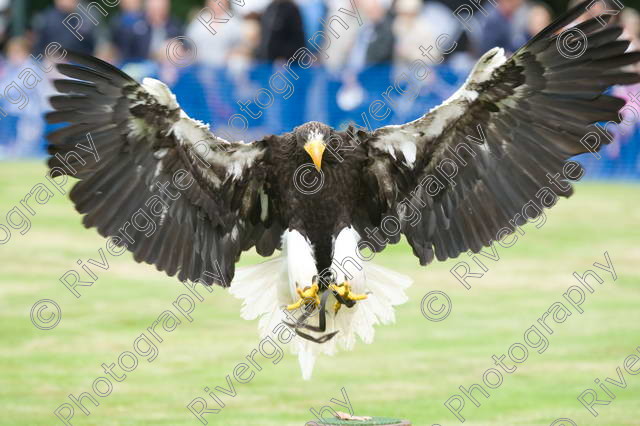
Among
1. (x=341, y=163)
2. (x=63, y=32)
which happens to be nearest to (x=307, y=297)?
(x=341, y=163)

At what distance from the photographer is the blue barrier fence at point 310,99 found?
731 inches

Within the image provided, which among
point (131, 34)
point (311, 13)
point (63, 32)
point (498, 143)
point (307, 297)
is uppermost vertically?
point (63, 32)

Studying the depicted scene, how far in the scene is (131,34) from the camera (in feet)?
71.6

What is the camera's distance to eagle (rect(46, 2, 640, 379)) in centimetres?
843

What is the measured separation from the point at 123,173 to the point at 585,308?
20.0 feet

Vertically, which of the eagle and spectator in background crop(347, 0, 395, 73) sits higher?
spectator in background crop(347, 0, 395, 73)

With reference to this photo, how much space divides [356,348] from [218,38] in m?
10.1

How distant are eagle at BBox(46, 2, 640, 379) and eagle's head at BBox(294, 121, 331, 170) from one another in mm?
10

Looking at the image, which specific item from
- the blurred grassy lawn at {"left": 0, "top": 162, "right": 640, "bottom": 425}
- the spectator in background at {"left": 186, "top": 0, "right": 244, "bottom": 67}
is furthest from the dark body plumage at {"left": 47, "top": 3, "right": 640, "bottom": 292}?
the spectator in background at {"left": 186, "top": 0, "right": 244, "bottom": 67}

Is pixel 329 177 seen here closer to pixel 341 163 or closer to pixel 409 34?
pixel 341 163

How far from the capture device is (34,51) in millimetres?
22781

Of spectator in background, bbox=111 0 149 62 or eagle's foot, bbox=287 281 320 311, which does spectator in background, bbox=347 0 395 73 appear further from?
eagle's foot, bbox=287 281 320 311

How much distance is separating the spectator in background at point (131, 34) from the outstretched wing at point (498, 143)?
13.4m

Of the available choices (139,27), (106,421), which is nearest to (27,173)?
(139,27)
